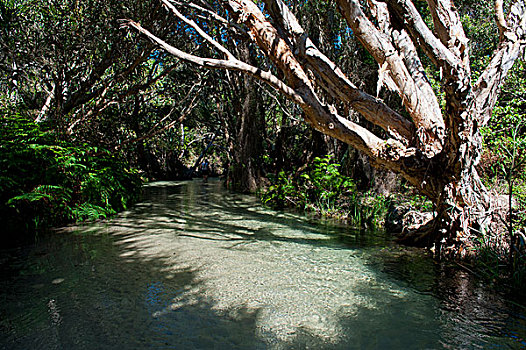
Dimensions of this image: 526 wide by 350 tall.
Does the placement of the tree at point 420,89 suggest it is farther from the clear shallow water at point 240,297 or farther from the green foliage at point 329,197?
the green foliage at point 329,197

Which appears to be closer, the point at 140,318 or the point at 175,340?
the point at 175,340

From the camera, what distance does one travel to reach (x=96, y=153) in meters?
8.39

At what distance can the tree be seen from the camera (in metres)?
3.93

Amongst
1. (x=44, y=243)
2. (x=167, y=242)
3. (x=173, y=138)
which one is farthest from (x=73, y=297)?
(x=173, y=138)

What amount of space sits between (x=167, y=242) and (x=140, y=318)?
98.9 inches

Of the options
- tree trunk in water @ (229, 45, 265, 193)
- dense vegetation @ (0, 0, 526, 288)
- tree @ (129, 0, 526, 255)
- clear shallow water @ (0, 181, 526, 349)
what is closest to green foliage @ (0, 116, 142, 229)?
dense vegetation @ (0, 0, 526, 288)

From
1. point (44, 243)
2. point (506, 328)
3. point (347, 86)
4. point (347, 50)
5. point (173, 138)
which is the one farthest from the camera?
point (173, 138)

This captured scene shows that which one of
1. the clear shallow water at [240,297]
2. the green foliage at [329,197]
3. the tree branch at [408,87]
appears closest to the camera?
the clear shallow water at [240,297]

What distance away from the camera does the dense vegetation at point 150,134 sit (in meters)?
5.71

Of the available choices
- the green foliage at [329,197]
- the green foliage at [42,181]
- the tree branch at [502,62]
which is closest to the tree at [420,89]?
the tree branch at [502,62]

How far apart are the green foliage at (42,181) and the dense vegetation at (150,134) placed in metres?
0.02

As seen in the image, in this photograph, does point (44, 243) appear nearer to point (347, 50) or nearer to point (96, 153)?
point (96, 153)

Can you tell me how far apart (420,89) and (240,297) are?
339 cm

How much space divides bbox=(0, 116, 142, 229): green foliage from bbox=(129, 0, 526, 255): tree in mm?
3226
